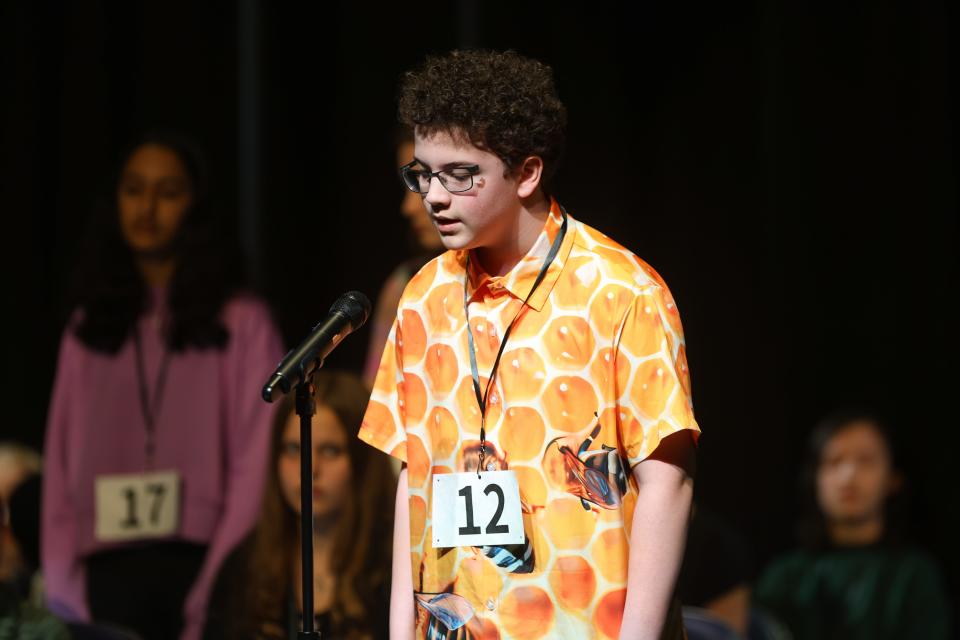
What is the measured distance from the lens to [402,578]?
7.30 feet

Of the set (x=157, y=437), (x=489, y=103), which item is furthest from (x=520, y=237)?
(x=157, y=437)

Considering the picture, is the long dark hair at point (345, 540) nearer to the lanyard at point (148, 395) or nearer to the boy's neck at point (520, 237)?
the lanyard at point (148, 395)

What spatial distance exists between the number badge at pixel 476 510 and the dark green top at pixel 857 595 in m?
2.52

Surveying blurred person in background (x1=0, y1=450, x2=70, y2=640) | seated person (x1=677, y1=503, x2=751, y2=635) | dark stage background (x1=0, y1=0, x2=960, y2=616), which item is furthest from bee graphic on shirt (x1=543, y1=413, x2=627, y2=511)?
dark stage background (x1=0, y1=0, x2=960, y2=616)

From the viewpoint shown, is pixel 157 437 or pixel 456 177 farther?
pixel 157 437

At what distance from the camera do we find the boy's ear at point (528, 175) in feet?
6.98

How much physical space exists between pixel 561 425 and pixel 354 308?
0.39m

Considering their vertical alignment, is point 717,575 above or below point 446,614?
below

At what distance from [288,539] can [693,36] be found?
230 cm

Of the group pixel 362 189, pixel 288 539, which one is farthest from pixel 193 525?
pixel 362 189

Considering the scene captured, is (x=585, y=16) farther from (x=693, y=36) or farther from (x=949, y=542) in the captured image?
(x=949, y=542)

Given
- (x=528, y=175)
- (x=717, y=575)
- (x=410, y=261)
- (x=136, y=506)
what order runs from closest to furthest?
(x=528, y=175) → (x=136, y=506) → (x=717, y=575) → (x=410, y=261)

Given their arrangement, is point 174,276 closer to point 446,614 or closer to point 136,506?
point 136,506

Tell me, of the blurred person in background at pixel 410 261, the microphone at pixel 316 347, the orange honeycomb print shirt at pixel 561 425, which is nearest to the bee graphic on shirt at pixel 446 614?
the orange honeycomb print shirt at pixel 561 425
